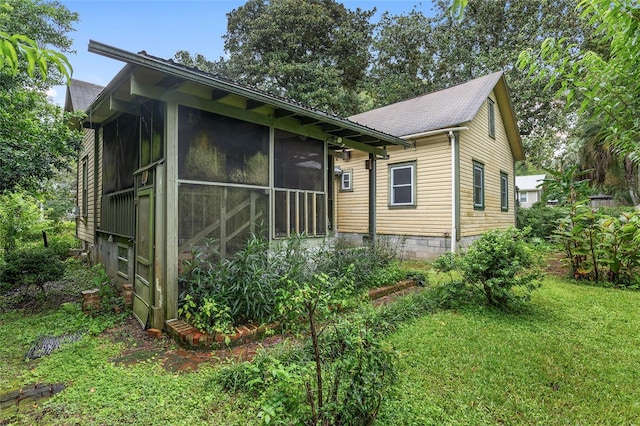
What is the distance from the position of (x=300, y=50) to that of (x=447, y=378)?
2053cm

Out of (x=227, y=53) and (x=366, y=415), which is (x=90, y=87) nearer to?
(x=227, y=53)

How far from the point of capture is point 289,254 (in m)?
4.70

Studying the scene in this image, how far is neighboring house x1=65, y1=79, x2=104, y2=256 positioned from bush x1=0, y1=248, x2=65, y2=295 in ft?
8.33

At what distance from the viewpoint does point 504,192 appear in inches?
483

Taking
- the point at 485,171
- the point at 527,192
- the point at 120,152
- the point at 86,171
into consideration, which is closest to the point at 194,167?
the point at 120,152

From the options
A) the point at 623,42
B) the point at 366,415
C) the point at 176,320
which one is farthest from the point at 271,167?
the point at 623,42

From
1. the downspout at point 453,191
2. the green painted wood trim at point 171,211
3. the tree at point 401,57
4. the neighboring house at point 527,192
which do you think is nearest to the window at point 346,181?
the downspout at point 453,191

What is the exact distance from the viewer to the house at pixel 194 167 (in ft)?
12.7

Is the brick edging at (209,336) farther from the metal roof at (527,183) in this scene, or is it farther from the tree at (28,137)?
the metal roof at (527,183)

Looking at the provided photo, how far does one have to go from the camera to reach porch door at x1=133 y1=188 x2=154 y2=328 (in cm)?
412

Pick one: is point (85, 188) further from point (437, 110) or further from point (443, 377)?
point (437, 110)

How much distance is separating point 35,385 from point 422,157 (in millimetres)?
9393

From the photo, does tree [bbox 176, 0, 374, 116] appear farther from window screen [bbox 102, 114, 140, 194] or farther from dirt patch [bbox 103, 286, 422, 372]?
dirt patch [bbox 103, 286, 422, 372]

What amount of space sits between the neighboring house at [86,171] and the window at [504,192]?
13288 mm
